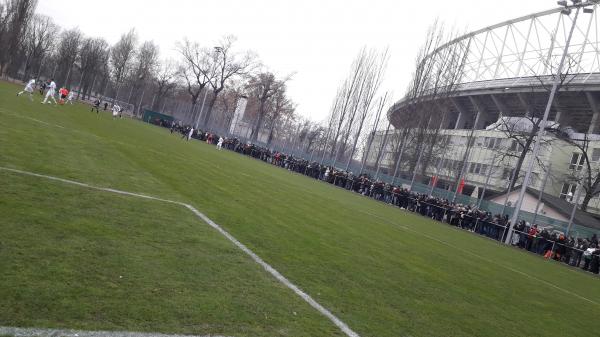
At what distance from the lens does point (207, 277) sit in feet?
16.7

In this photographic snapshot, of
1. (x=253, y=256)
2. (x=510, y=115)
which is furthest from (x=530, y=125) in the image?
(x=253, y=256)

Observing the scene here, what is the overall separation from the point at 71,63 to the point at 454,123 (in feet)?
208

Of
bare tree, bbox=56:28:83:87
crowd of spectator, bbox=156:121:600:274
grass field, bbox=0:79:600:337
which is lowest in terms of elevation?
grass field, bbox=0:79:600:337

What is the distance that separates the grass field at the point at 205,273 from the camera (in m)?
3.88

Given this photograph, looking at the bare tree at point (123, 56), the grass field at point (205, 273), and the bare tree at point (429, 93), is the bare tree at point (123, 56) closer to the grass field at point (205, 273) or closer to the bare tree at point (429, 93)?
the bare tree at point (429, 93)

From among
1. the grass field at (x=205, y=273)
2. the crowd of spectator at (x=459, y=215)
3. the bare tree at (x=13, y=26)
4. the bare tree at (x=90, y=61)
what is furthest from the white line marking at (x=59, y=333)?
the bare tree at (x=90, y=61)

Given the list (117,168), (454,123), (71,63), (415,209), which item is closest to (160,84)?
(71,63)

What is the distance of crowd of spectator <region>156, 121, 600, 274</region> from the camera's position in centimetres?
2375

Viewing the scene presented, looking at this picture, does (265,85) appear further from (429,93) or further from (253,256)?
A: (253,256)

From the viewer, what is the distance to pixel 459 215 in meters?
30.4

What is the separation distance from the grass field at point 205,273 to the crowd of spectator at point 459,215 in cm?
1366

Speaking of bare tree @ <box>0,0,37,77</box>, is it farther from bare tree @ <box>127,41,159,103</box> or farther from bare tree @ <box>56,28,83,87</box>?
bare tree @ <box>127,41,159,103</box>

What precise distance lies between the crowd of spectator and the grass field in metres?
13.7

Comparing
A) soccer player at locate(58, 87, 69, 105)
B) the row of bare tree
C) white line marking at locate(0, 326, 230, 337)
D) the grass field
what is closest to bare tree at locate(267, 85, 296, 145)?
the row of bare tree
